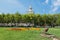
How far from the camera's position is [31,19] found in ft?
276

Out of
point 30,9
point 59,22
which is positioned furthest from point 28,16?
point 30,9

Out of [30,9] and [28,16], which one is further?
[30,9]

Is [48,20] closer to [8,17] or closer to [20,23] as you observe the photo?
[20,23]

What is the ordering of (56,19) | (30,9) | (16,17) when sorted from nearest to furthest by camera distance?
(16,17) < (56,19) < (30,9)

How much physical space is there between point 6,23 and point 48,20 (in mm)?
18644

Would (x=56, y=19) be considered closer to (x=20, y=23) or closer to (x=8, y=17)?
(x=20, y=23)

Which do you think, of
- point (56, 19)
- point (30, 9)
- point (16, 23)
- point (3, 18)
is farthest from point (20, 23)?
point (30, 9)

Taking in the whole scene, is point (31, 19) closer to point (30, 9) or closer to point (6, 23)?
point (6, 23)

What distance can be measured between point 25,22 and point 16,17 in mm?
A: 5407

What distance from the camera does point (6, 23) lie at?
8325cm

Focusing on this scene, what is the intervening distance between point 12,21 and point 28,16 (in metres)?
7.42

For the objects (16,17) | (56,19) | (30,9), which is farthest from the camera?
(30,9)

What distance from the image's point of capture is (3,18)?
81.8 meters

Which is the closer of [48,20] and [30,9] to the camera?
[48,20]
